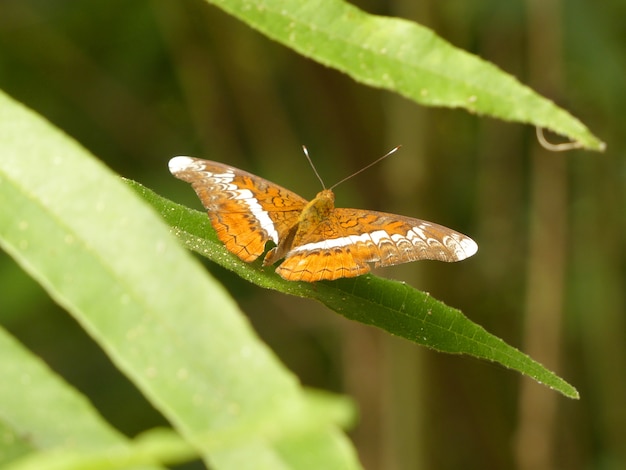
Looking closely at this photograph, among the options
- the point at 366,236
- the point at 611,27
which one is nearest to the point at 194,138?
the point at 611,27

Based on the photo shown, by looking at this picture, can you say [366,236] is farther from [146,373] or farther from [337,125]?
[337,125]

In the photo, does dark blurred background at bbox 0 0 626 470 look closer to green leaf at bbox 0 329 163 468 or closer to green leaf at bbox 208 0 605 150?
green leaf at bbox 208 0 605 150

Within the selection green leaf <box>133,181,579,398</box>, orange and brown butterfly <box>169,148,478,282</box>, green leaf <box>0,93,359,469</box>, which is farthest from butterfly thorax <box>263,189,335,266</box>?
green leaf <box>0,93,359,469</box>

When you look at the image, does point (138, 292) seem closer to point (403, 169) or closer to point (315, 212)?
point (315, 212)

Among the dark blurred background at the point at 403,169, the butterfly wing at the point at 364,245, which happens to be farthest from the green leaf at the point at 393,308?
the dark blurred background at the point at 403,169

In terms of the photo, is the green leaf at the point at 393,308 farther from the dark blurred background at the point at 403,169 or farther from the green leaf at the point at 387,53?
the dark blurred background at the point at 403,169
